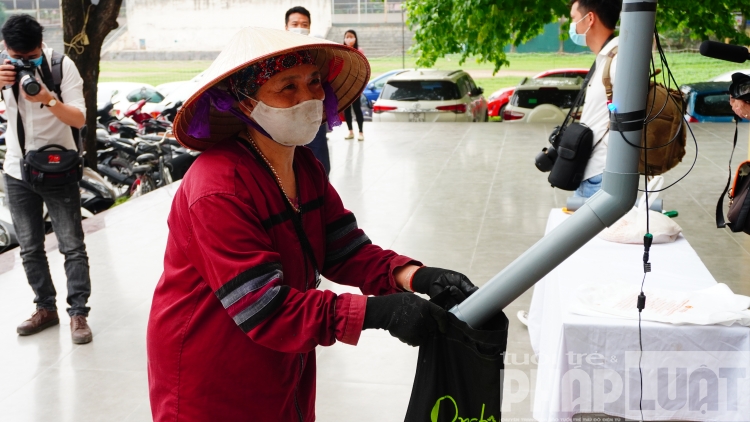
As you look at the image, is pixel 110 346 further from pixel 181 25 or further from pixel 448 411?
pixel 181 25

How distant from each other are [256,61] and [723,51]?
1.32 metres

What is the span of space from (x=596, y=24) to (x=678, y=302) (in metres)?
1.64

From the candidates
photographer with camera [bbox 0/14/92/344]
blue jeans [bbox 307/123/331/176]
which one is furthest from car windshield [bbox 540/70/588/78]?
photographer with camera [bbox 0/14/92/344]

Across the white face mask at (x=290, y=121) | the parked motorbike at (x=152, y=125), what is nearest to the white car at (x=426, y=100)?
the parked motorbike at (x=152, y=125)

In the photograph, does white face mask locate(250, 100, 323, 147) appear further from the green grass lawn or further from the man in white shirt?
the green grass lawn

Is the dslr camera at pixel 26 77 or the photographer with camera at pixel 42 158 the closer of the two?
the dslr camera at pixel 26 77

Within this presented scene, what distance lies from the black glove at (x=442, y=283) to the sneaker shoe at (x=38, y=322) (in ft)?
11.5

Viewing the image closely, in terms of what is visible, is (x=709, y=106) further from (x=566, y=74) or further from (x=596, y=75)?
(x=596, y=75)

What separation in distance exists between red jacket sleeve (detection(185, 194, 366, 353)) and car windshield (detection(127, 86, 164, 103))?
55.2 ft

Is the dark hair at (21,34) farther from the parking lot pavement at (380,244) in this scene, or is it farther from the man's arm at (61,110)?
the parking lot pavement at (380,244)

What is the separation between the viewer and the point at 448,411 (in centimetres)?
182

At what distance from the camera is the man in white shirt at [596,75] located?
12.8ft

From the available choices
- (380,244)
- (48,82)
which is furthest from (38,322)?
(380,244)

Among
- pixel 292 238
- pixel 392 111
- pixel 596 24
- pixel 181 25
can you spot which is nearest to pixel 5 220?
pixel 596 24
